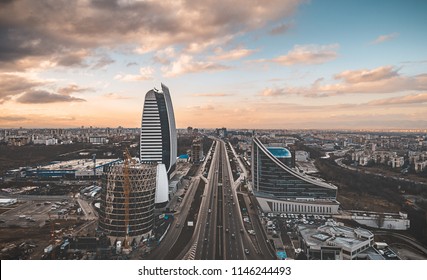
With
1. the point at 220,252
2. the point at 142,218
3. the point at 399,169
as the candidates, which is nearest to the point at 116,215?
the point at 142,218

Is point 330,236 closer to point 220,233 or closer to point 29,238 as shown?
point 220,233

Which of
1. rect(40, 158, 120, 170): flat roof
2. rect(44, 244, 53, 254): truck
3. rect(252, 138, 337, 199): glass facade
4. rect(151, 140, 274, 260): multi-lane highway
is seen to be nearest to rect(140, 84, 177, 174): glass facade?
rect(151, 140, 274, 260): multi-lane highway

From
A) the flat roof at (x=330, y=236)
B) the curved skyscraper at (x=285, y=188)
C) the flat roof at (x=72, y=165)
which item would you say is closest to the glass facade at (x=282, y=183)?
the curved skyscraper at (x=285, y=188)

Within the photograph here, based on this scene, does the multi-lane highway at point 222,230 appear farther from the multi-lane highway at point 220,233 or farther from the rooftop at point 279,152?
the rooftop at point 279,152

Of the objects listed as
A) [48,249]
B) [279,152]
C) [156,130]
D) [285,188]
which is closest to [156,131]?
[156,130]
